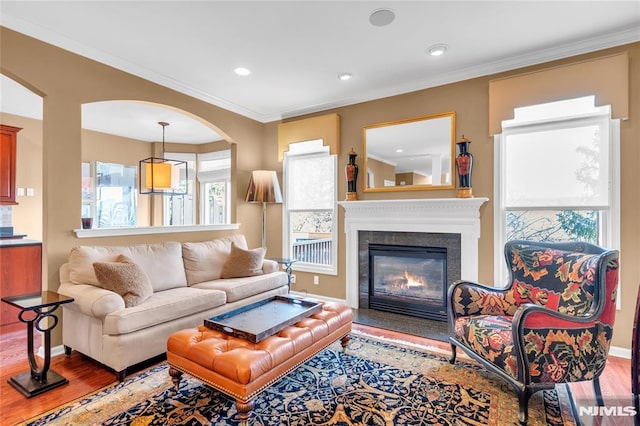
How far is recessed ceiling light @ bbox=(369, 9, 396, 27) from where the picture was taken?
2467 mm

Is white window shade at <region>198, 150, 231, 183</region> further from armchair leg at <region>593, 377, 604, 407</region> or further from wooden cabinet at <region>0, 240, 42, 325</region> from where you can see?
armchair leg at <region>593, 377, 604, 407</region>

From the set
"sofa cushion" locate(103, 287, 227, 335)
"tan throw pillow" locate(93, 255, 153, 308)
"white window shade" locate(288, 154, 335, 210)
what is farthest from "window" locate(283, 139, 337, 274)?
"tan throw pillow" locate(93, 255, 153, 308)

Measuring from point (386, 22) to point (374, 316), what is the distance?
3.12 meters

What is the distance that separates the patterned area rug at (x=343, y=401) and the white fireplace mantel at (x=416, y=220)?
1341 mm

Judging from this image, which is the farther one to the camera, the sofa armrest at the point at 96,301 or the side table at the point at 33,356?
the sofa armrest at the point at 96,301

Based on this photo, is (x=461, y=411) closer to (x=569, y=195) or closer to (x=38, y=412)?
(x=569, y=195)

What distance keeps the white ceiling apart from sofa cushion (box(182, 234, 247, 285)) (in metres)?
1.96

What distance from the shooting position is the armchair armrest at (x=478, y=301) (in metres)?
2.55

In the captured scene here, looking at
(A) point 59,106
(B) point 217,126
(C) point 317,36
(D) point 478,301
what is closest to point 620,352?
(D) point 478,301

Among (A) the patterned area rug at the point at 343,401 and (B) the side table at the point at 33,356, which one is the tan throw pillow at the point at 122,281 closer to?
(B) the side table at the point at 33,356

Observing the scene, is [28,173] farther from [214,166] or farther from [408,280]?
[408,280]

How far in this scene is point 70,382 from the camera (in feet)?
7.79

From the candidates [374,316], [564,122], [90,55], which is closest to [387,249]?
[374,316]

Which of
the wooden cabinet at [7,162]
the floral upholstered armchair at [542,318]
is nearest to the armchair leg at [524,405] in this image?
the floral upholstered armchair at [542,318]
